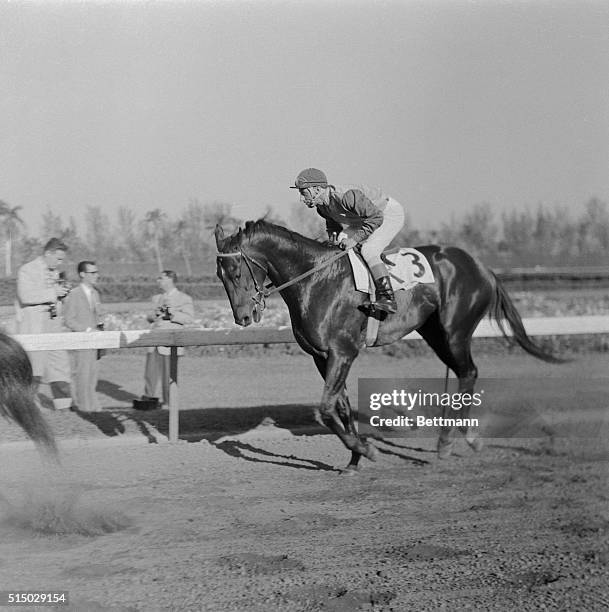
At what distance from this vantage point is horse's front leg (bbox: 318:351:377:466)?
5578mm

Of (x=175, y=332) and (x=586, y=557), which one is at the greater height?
(x=175, y=332)

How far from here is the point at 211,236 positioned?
300 inches

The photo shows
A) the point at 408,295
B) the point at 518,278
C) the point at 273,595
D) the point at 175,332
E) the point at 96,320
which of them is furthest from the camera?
the point at 518,278

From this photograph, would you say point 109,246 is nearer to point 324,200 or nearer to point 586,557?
point 324,200

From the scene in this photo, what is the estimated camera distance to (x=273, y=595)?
333 centimetres

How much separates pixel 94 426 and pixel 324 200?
3.16m

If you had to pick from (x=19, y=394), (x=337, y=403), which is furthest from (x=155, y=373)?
(x=19, y=394)

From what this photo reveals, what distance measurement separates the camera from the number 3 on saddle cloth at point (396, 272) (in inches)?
230

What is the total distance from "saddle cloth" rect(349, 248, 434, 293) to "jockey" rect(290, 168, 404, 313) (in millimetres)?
66

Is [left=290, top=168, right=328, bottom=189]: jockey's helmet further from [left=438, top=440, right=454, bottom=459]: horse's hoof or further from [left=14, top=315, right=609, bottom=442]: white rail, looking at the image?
[left=438, top=440, right=454, bottom=459]: horse's hoof

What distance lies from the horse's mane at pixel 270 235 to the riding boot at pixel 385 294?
484 millimetres

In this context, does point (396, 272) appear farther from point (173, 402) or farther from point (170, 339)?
point (173, 402)

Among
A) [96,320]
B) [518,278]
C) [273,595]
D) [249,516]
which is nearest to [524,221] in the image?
[518,278]

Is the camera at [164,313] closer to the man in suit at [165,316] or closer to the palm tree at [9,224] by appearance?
the man in suit at [165,316]
